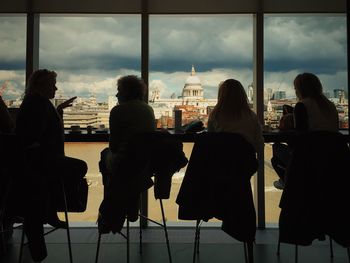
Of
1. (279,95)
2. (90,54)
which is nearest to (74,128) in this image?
(90,54)

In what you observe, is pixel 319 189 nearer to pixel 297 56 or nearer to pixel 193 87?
pixel 193 87

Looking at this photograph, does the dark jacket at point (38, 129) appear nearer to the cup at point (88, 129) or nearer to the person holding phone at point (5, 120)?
the person holding phone at point (5, 120)

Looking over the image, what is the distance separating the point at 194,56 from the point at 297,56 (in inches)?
45.0

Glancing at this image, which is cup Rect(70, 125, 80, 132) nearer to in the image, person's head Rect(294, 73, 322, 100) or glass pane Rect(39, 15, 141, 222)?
glass pane Rect(39, 15, 141, 222)

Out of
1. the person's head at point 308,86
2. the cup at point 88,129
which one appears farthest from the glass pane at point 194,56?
the person's head at point 308,86

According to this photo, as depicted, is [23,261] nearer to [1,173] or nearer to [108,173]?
[1,173]

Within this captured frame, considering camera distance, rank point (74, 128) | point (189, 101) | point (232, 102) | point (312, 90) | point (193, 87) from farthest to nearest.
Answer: point (193, 87) < point (189, 101) < point (74, 128) < point (312, 90) < point (232, 102)

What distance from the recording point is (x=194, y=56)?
4.04 meters

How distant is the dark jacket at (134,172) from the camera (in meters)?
2.29

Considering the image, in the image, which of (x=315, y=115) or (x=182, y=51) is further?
(x=182, y=51)

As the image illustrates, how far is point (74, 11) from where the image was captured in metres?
3.90

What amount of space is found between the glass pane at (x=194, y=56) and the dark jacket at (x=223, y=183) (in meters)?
1.79

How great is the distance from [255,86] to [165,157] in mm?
1917

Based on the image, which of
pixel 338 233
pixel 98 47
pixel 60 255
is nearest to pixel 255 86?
pixel 98 47
